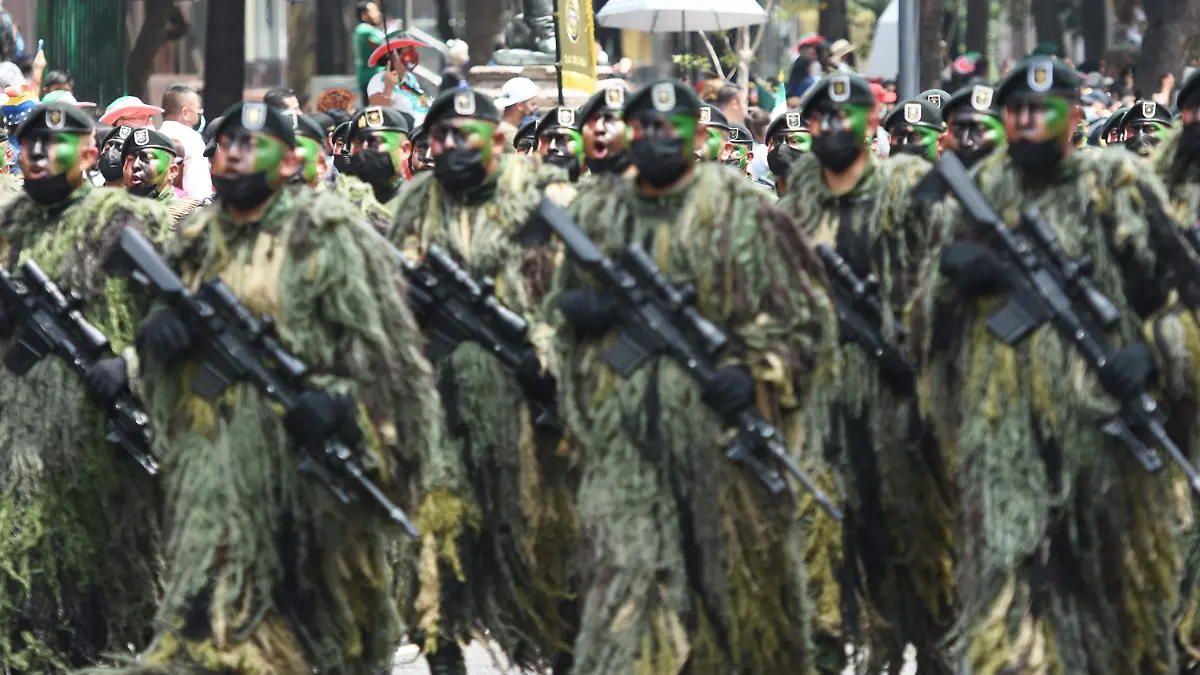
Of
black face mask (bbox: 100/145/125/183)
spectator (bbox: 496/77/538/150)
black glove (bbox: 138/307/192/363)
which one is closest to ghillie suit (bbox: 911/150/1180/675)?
black glove (bbox: 138/307/192/363)

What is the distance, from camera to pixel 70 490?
27.0 feet

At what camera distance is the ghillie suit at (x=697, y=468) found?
23.1ft

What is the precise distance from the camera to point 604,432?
7.15m

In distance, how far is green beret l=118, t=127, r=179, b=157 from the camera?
10.5m

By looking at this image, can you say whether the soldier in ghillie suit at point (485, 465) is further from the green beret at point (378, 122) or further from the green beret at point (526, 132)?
the green beret at point (526, 132)

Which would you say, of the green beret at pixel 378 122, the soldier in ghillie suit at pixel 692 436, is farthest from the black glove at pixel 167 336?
the green beret at pixel 378 122

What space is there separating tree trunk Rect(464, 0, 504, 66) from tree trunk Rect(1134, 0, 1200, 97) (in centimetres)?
648

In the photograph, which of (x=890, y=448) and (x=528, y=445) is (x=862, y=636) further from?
(x=528, y=445)

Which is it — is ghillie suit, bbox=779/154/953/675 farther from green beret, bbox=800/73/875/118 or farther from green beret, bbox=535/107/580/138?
green beret, bbox=535/107/580/138

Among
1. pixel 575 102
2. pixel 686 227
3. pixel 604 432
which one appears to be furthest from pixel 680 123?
pixel 575 102

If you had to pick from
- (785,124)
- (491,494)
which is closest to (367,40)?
(785,124)

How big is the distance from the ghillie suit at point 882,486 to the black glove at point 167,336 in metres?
2.24

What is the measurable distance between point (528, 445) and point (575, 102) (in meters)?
9.23

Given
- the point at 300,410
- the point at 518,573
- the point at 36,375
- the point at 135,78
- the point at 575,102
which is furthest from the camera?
the point at 135,78
